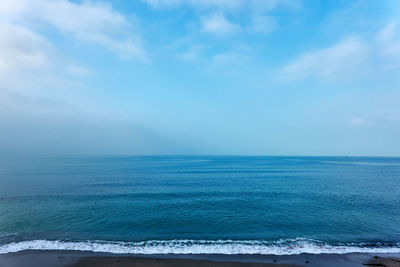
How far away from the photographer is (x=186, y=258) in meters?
17.2

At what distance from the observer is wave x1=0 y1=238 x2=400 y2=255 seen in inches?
728

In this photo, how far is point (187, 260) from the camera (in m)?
17.0

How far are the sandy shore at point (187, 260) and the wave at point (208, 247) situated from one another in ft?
2.59

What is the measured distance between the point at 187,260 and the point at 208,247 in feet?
10.00

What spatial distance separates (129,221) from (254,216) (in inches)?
690

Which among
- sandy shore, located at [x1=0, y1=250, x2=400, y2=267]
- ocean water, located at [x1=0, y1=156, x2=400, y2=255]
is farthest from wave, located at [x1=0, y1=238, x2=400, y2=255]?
sandy shore, located at [x1=0, y1=250, x2=400, y2=267]

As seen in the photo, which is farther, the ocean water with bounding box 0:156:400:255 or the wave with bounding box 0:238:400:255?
the ocean water with bounding box 0:156:400:255

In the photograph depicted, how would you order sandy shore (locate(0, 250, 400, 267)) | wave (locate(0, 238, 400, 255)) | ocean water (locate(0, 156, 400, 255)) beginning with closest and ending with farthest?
sandy shore (locate(0, 250, 400, 267)) → wave (locate(0, 238, 400, 255)) → ocean water (locate(0, 156, 400, 255))

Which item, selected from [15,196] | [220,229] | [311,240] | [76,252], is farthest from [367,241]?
[15,196]

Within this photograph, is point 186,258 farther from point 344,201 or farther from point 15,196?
point 15,196

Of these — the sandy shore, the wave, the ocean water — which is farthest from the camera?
the ocean water

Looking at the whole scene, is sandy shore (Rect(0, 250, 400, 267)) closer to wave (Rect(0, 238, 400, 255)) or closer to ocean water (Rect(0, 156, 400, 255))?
wave (Rect(0, 238, 400, 255))

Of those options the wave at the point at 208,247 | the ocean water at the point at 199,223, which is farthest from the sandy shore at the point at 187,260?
the ocean water at the point at 199,223

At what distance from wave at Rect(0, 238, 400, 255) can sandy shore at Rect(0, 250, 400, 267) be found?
2.59 ft
